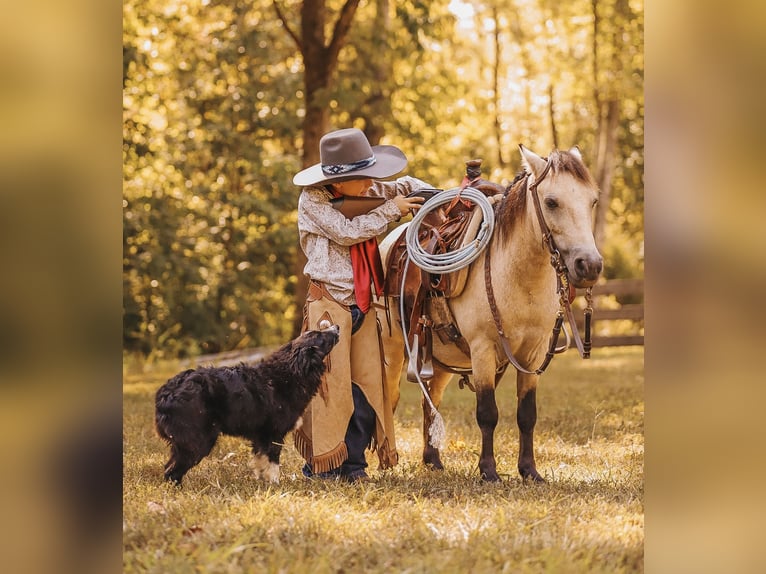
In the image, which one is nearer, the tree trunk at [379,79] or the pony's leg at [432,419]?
the pony's leg at [432,419]

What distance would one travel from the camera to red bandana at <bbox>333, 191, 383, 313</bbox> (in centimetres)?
593

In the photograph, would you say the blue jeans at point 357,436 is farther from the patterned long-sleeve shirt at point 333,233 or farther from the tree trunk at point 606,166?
the tree trunk at point 606,166

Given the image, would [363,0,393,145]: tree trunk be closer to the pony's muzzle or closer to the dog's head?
the dog's head

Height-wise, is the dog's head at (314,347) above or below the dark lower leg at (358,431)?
above

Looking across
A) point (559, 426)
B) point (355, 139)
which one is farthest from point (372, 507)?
point (559, 426)

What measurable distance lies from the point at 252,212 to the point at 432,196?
39.5 feet

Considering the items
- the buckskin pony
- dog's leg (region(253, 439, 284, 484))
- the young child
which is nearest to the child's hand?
the young child

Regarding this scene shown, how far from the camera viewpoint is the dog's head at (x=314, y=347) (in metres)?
5.67

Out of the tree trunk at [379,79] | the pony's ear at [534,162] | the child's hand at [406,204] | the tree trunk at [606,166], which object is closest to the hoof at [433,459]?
the child's hand at [406,204]

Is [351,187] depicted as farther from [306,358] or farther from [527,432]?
[527,432]

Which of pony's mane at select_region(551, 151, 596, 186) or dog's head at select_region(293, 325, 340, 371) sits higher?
pony's mane at select_region(551, 151, 596, 186)

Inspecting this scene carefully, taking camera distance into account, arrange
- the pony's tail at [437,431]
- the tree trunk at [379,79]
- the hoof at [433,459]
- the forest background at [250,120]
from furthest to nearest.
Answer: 1. the forest background at [250,120]
2. the tree trunk at [379,79]
3. the hoof at [433,459]
4. the pony's tail at [437,431]
